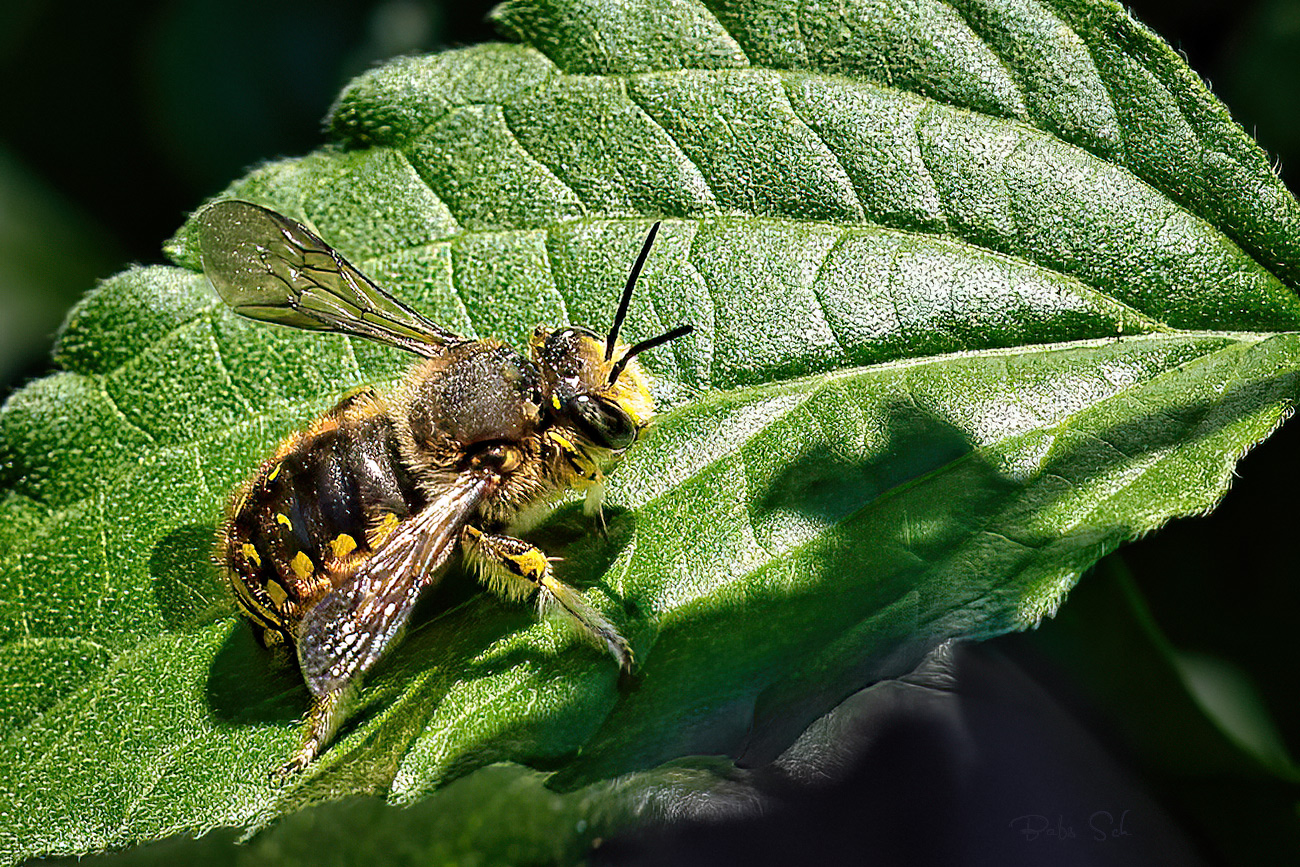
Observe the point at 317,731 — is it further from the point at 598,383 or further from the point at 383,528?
the point at 598,383

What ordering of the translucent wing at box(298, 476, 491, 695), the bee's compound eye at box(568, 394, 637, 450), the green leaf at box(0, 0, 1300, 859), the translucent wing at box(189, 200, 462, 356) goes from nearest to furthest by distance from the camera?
1. the translucent wing at box(298, 476, 491, 695)
2. the green leaf at box(0, 0, 1300, 859)
3. the bee's compound eye at box(568, 394, 637, 450)
4. the translucent wing at box(189, 200, 462, 356)

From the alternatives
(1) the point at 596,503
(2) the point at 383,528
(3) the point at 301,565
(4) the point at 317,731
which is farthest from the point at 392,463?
(4) the point at 317,731

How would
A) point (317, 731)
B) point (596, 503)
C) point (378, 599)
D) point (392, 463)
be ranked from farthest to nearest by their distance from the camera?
point (596, 503), point (392, 463), point (317, 731), point (378, 599)

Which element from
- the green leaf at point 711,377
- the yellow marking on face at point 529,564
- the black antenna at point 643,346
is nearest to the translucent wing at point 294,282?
the green leaf at point 711,377

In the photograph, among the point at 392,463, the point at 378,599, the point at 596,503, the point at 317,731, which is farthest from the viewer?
the point at 596,503

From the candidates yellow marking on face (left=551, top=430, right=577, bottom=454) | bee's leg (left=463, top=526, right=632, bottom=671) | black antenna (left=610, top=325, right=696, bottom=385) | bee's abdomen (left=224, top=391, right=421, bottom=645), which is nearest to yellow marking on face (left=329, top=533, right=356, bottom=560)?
bee's abdomen (left=224, top=391, right=421, bottom=645)

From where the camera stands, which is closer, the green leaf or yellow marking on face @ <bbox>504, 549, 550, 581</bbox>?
the green leaf

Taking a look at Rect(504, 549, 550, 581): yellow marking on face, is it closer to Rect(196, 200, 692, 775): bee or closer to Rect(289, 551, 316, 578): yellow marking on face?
Rect(196, 200, 692, 775): bee
